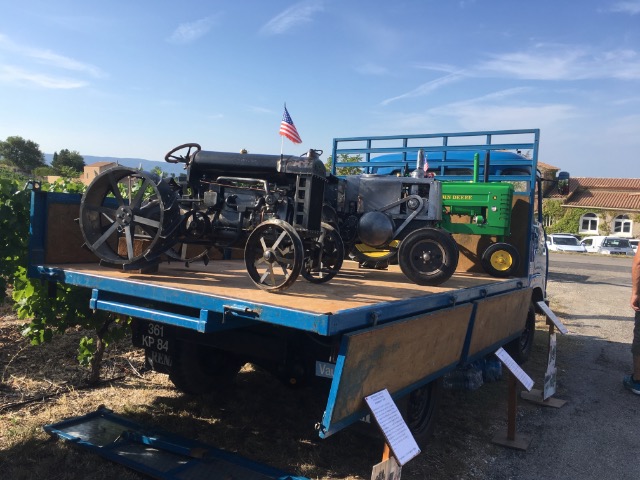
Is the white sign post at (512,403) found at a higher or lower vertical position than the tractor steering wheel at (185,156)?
lower

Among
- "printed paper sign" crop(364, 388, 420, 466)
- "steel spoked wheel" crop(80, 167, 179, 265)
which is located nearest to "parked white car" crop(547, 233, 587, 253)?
"steel spoked wheel" crop(80, 167, 179, 265)

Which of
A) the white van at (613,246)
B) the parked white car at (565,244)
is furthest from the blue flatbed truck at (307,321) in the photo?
the white van at (613,246)

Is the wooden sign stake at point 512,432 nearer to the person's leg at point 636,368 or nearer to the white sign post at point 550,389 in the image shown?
the white sign post at point 550,389

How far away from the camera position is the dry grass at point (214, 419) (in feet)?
12.6

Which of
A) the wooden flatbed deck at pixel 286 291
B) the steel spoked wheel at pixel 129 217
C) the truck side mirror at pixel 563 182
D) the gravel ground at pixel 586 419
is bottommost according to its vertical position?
the gravel ground at pixel 586 419

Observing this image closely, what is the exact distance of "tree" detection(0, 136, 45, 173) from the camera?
5272 cm

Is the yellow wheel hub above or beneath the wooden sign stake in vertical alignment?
above

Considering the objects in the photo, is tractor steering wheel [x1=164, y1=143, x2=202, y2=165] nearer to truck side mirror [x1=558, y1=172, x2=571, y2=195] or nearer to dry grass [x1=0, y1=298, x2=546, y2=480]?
dry grass [x1=0, y1=298, x2=546, y2=480]

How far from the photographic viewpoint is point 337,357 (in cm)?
290

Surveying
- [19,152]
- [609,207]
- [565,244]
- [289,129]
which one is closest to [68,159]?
[19,152]

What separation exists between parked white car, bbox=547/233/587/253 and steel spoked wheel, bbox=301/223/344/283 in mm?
33697

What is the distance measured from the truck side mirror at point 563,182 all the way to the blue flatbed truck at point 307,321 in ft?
6.67

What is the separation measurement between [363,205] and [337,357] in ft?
9.34

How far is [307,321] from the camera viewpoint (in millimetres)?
2809
